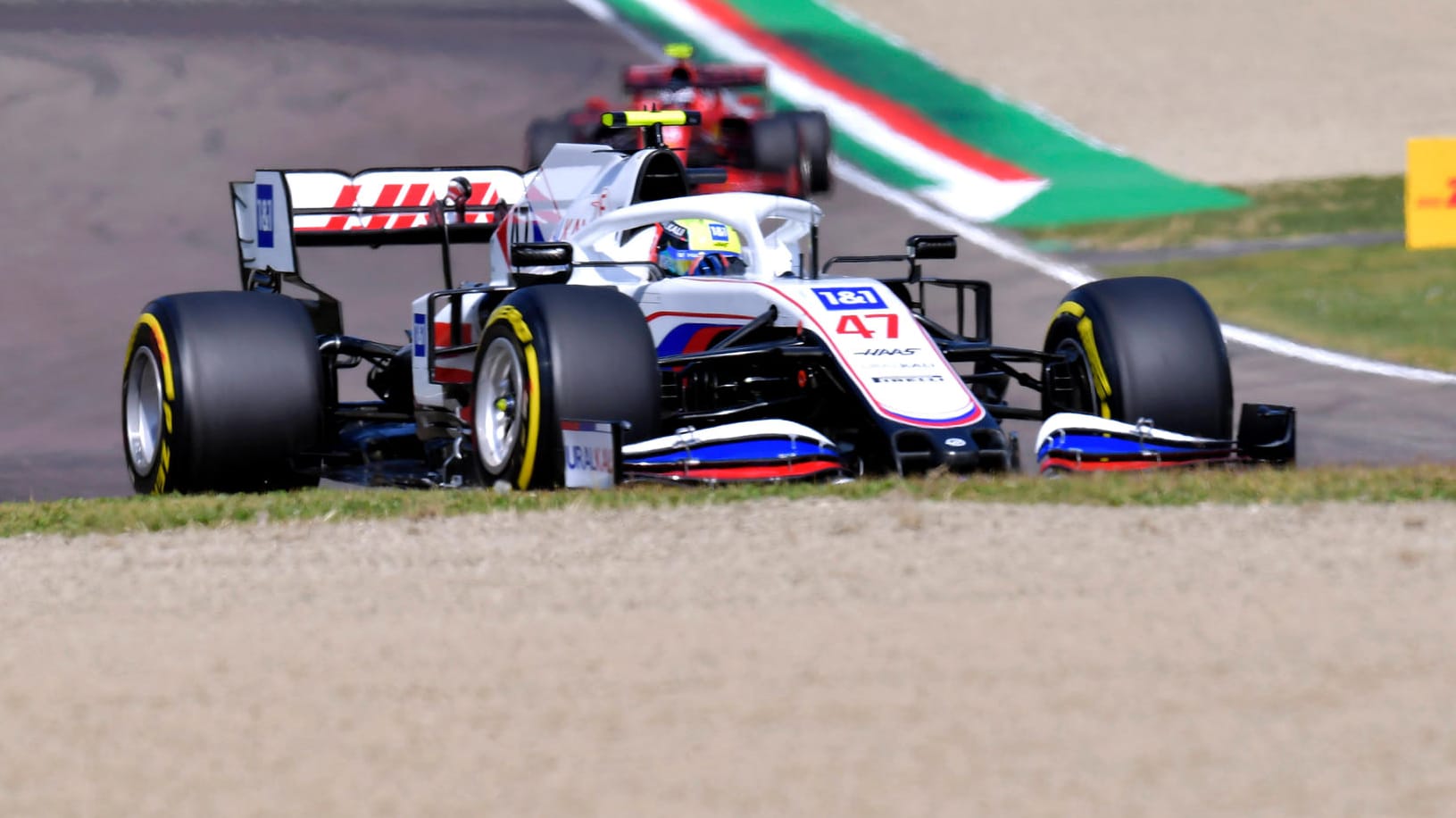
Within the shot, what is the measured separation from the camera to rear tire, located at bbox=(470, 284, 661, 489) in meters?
8.45

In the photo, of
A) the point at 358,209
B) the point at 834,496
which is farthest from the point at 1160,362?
the point at 358,209

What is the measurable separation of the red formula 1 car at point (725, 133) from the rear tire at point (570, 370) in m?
11.8

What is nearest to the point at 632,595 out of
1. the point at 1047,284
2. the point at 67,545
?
the point at 67,545

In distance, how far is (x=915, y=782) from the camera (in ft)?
14.8

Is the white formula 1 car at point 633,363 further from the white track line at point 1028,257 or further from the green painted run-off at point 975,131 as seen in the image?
the green painted run-off at point 975,131

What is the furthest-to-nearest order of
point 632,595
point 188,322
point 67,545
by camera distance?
point 188,322 < point 67,545 < point 632,595

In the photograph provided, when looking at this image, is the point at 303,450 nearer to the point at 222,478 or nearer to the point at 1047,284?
the point at 222,478

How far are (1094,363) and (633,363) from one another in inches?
84.5

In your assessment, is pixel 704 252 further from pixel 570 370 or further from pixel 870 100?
pixel 870 100

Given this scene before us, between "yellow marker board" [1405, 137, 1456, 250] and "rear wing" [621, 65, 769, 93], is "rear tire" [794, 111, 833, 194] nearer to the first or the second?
"rear wing" [621, 65, 769, 93]

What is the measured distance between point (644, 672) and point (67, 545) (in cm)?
324

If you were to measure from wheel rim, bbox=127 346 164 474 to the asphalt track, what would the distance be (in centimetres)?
114

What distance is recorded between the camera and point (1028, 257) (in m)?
19.5

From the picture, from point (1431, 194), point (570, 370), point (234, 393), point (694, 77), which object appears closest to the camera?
point (570, 370)
